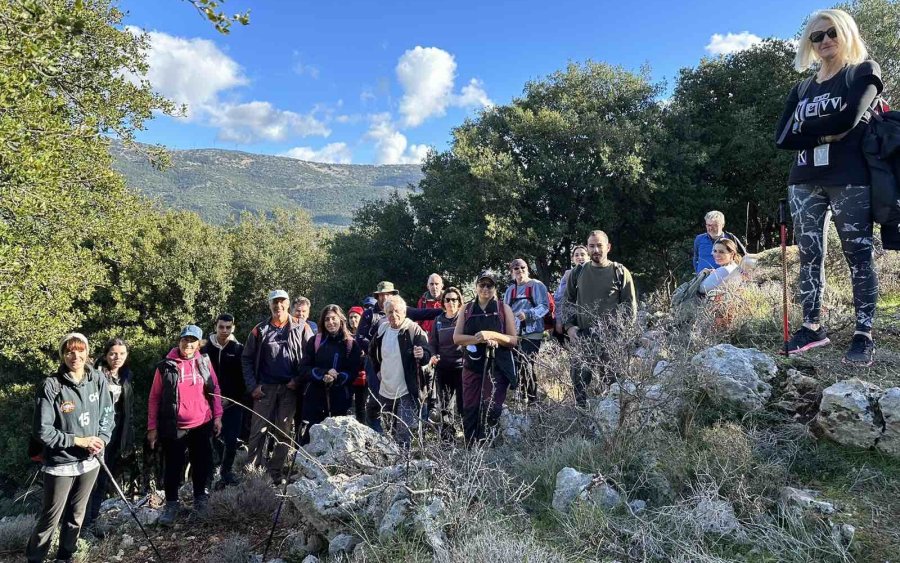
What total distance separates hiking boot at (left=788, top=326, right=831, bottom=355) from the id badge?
3.81ft

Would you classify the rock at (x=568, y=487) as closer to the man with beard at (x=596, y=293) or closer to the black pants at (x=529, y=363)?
the man with beard at (x=596, y=293)

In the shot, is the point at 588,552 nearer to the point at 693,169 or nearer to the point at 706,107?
the point at 693,169

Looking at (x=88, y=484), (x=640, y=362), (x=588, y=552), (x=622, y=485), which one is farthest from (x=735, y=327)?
(x=88, y=484)

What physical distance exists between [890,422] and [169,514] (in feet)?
19.6

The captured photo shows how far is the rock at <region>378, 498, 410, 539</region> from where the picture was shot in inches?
123

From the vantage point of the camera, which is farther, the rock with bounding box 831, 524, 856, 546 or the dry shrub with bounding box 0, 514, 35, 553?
the dry shrub with bounding box 0, 514, 35, 553

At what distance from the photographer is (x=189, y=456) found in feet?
18.5

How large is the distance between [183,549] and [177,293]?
12640mm

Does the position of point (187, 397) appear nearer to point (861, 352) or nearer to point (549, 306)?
point (549, 306)

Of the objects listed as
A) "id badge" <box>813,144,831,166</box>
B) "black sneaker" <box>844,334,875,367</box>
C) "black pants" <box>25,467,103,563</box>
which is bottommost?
"black pants" <box>25,467,103,563</box>

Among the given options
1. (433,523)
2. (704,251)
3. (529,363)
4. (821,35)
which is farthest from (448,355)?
(821,35)

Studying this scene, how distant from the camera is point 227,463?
250 inches

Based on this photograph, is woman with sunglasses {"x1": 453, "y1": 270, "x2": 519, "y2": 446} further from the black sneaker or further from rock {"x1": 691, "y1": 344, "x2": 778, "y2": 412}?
the black sneaker

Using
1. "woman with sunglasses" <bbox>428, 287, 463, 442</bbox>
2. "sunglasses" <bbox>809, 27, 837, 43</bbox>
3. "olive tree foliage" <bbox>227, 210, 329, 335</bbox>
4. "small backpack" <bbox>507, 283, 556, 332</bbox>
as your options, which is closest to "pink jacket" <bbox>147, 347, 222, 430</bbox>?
"woman with sunglasses" <bbox>428, 287, 463, 442</bbox>
